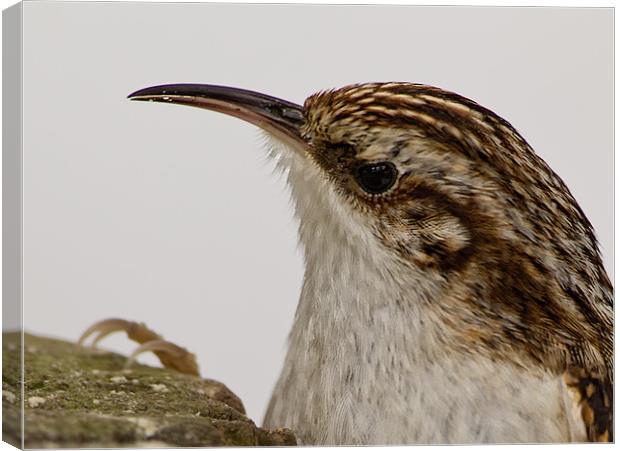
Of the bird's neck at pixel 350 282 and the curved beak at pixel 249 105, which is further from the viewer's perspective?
the curved beak at pixel 249 105

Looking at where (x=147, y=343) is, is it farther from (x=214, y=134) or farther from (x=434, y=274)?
(x=434, y=274)

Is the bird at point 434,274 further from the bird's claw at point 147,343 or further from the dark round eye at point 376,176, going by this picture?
the bird's claw at point 147,343

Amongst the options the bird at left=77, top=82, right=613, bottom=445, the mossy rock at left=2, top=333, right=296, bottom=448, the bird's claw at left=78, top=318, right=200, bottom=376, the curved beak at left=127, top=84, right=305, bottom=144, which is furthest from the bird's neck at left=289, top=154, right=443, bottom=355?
the bird's claw at left=78, top=318, right=200, bottom=376

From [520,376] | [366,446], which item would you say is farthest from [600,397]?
[366,446]

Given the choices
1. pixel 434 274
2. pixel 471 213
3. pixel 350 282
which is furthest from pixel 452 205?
pixel 350 282

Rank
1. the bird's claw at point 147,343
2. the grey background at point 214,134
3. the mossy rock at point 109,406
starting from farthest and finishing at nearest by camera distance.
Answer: the bird's claw at point 147,343
the grey background at point 214,134
the mossy rock at point 109,406

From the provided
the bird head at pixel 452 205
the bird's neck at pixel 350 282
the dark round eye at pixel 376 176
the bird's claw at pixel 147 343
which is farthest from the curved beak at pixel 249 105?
the bird's claw at pixel 147 343

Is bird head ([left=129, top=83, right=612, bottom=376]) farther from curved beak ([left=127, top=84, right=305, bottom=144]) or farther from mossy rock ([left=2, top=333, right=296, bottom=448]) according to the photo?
mossy rock ([left=2, top=333, right=296, bottom=448])

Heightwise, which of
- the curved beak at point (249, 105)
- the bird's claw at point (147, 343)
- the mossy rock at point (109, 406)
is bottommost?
the mossy rock at point (109, 406)
